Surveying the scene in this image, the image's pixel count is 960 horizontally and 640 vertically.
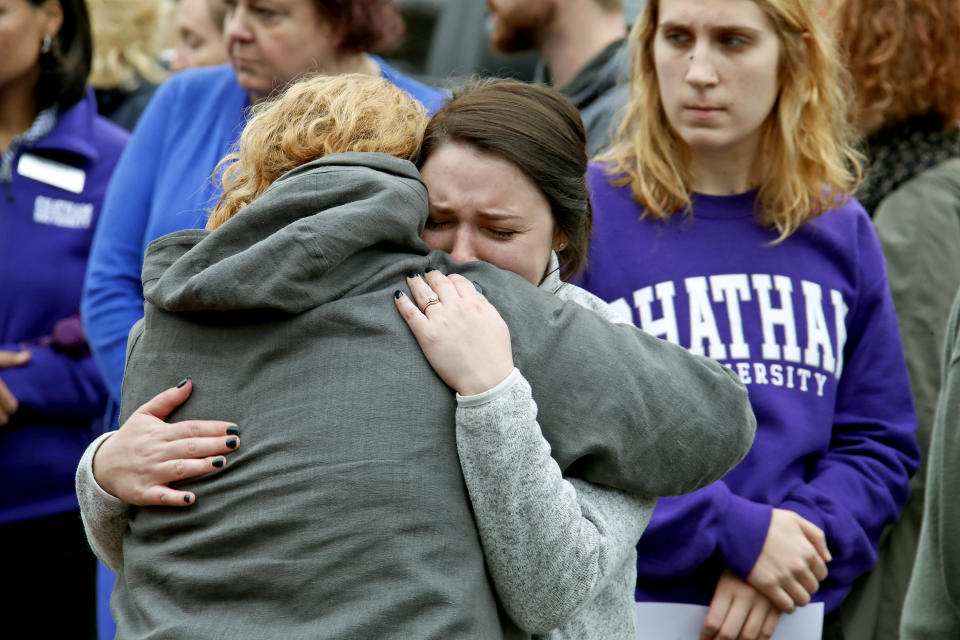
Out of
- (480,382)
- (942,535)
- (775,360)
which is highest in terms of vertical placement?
(480,382)

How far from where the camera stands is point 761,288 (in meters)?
2.65

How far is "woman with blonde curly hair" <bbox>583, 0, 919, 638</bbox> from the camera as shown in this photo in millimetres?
2467

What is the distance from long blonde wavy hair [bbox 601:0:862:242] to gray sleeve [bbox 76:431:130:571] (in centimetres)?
138

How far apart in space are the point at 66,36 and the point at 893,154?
99.1 inches

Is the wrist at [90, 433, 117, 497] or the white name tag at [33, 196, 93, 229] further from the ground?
the wrist at [90, 433, 117, 497]

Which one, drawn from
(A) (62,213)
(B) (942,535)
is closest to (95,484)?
(B) (942,535)

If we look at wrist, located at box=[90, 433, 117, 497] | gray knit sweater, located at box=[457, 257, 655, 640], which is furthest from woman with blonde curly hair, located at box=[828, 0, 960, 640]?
wrist, located at box=[90, 433, 117, 497]

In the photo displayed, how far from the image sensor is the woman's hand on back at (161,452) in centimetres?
169

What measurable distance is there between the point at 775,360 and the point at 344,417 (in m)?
1.26

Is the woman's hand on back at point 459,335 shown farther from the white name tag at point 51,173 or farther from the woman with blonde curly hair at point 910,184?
the white name tag at point 51,173

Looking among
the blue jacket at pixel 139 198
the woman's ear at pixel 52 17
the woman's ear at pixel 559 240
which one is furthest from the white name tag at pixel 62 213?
the woman's ear at pixel 559 240

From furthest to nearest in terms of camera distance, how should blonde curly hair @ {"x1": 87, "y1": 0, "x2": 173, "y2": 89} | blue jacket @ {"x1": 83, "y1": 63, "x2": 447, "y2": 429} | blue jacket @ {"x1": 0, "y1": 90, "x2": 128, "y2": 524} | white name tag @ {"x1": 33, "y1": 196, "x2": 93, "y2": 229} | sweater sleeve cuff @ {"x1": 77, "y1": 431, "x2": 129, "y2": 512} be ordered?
blonde curly hair @ {"x1": 87, "y1": 0, "x2": 173, "y2": 89}, white name tag @ {"x1": 33, "y1": 196, "x2": 93, "y2": 229}, blue jacket @ {"x1": 0, "y1": 90, "x2": 128, "y2": 524}, blue jacket @ {"x1": 83, "y1": 63, "x2": 447, "y2": 429}, sweater sleeve cuff @ {"x1": 77, "y1": 431, "x2": 129, "y2": 512}

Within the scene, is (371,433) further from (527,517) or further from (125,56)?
(125,56)

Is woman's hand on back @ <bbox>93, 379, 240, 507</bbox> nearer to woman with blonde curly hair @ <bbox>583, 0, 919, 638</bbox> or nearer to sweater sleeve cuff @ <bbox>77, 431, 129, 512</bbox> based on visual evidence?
sweater sleeve cuff @ <bbox>77, 431, 129, 512</bbox>
